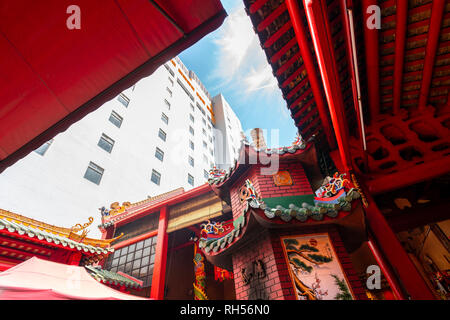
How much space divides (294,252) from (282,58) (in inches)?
159

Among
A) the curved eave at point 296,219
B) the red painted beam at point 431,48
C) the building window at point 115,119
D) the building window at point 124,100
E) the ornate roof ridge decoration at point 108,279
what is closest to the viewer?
the red painted beam at point 431,48

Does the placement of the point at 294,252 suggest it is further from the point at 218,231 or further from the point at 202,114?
the point at 202,114

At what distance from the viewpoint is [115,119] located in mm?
15273

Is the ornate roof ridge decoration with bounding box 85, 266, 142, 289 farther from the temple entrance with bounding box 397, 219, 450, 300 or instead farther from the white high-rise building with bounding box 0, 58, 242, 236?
the temple entrance with bounding box 397, 219, 450, 300

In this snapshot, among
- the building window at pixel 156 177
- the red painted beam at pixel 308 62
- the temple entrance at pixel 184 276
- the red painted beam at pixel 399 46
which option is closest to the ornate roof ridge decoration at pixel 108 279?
the temple entrance at pixel 184 276

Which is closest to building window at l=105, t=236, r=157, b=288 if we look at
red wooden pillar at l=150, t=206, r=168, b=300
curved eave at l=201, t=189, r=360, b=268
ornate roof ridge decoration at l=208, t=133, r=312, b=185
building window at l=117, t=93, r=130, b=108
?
red wooden pillar at l=150, t=206, r=168, b=300

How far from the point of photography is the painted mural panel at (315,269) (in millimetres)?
4176

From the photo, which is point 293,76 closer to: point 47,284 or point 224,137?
point 47,284

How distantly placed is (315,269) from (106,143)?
525 inches

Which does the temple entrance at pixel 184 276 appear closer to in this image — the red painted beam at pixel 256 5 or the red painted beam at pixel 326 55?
the red painted beam at pixel 326 55

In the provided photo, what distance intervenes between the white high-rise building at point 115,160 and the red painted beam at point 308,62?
10914 millimetres

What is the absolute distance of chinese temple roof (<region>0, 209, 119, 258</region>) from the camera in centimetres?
572

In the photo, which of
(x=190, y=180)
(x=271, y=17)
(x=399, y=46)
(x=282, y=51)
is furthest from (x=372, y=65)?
(x=190, y=180)

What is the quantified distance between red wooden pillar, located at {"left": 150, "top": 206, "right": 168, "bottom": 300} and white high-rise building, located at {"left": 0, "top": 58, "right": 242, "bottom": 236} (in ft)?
14.8
